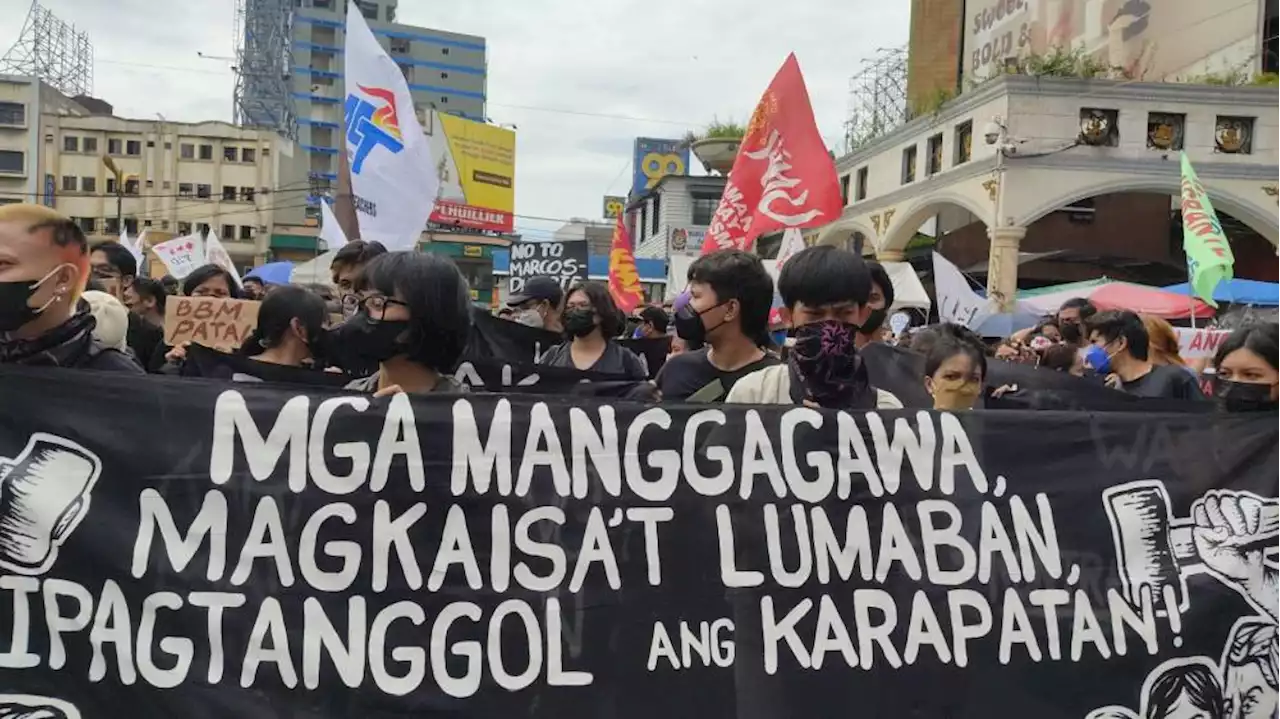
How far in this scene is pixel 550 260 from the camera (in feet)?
45.9

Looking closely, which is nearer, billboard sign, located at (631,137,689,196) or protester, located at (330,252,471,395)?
protester, located at (330,252,471,395)

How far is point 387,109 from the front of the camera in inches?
269

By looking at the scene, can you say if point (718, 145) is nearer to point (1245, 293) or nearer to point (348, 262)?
point (1245, 293)

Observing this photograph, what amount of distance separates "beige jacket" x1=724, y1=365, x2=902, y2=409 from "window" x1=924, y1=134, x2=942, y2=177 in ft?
61.5

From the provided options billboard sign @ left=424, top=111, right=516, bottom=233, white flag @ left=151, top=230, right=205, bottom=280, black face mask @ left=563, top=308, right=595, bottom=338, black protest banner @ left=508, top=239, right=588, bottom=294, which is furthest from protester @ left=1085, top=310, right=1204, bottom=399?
billboard sign @ left=424, top=111, right=516, bottom=233

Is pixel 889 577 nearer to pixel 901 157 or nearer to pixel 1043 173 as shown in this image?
pixel 1043 173

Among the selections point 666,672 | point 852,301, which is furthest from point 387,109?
point 666,672

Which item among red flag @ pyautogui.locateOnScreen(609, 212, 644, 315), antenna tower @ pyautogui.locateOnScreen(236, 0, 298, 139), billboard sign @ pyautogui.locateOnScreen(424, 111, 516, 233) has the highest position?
antenna tower @ pyautogui.locateOnScreen(236, 0, 298, 139)

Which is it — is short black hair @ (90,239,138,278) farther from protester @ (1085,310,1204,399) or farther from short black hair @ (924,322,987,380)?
protester @ (1085,310,1204,399)

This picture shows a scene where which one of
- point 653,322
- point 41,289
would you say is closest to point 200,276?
point 41,289

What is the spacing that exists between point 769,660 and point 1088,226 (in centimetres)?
2182

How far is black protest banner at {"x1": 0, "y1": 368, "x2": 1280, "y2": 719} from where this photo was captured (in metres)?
2.39

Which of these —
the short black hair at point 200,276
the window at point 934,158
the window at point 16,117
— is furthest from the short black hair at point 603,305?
the window at point 16,117

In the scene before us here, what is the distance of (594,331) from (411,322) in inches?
93.9
